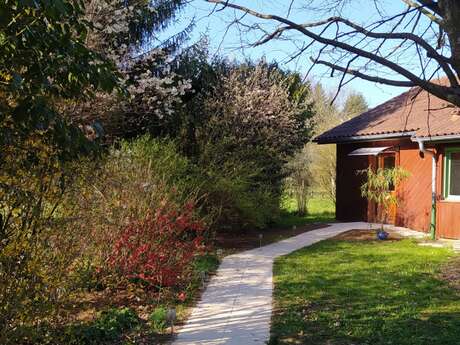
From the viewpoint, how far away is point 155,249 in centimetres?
714

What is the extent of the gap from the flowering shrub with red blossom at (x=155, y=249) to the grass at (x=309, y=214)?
29.6 feet

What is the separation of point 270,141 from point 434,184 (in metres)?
4.83

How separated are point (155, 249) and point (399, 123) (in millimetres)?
11740

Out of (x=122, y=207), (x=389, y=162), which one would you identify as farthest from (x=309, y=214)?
(x=122, y=207)

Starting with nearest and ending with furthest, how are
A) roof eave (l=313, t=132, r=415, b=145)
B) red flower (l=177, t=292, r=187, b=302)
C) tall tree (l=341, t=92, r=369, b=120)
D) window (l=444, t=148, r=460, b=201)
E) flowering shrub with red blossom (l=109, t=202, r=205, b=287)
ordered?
red flower (l=177, t=292, r=187, b=302) → flowering shrub with red blossom (l=109, t=202, r=205, b=287) → window (l=444, t=148, r=460, b=201) → roof eave (l=313, t=132, r=415, b=145) → tall tree (l=341, t=92, r=369, b=120)

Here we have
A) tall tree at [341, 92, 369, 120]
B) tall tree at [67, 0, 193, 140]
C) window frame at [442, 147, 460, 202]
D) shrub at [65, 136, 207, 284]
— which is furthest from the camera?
tall tree at [341, 92, 369, 120]

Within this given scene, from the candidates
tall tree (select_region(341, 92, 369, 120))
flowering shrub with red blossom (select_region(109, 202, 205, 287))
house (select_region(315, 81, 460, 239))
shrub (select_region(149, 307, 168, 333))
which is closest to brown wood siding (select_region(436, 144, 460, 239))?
house (select_region(315, 81, 460, 239))

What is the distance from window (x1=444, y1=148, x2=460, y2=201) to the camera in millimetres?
14000

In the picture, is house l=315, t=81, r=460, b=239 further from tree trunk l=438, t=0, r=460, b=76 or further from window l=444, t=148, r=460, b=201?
tree trunk l=438, t=0, r=460, b=76

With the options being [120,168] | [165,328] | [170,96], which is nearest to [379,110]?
[170,96]

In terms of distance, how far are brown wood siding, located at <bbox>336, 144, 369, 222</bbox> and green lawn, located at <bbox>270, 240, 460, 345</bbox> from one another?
22.0 ft

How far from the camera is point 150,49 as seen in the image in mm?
14688

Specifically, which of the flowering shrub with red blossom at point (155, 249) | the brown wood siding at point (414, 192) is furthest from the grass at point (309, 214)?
the flowering shrub with red blossom at point (155, 249)

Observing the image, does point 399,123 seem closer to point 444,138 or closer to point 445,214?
point 444,138
